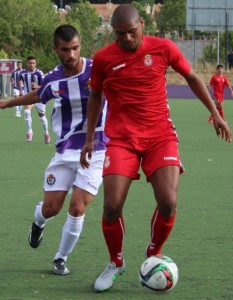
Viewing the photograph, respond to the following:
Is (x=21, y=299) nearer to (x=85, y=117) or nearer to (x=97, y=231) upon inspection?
(x=85, y=117)

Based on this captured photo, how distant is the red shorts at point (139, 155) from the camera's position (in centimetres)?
750

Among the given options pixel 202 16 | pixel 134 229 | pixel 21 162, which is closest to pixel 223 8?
pixel 202 16

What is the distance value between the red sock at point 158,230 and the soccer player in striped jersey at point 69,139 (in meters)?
0.78

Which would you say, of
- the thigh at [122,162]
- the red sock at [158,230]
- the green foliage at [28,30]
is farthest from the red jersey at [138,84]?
the green foliage at [28,30]

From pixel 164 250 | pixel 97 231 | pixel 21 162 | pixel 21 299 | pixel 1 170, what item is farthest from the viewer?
pixel 21 162

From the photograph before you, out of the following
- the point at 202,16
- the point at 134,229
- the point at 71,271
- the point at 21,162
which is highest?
the point at 71,271

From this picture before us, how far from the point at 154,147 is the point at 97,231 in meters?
2.92

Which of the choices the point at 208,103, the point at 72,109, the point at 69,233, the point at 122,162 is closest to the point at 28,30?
the point at 72,109

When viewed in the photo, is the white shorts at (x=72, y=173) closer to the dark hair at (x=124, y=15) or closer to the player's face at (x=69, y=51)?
the player's face at (x=69, y=51)

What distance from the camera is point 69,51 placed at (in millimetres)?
8383

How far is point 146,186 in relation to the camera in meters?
14.5

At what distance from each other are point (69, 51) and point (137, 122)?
45.5 inches

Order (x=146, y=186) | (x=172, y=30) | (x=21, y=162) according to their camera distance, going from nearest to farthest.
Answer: (x=146, y=186) < (x=21, y=162) < (x=172, y=30)

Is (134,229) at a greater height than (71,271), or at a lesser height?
lesser
